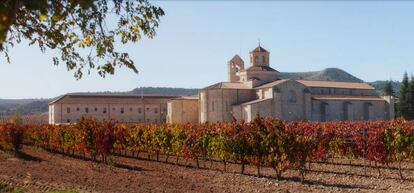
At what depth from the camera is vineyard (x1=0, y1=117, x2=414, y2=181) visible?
41.8 feet

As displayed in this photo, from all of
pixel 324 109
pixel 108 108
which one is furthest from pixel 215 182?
pixel 108 108

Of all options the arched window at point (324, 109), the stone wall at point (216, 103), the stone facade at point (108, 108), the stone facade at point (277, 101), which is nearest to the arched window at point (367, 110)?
the stone facade at point (277, 101)

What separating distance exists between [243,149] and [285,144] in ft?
5.60

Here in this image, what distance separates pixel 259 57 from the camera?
240ft

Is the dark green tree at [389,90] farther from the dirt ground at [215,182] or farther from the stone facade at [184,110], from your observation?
the dirt ground at [215,182]

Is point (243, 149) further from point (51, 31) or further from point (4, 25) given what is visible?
point (4, 25)

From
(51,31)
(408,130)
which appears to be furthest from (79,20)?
(408,130)

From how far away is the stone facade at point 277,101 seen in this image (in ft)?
203

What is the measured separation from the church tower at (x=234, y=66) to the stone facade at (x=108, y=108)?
49.5 ft

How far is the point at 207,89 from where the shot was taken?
209ft

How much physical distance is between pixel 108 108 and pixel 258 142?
237ft

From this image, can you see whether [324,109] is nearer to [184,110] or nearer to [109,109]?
[184,110]

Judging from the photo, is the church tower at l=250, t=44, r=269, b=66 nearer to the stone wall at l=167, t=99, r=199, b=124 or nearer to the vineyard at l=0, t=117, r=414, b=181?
the stone wall at l=167, t=99, r=199, b=124

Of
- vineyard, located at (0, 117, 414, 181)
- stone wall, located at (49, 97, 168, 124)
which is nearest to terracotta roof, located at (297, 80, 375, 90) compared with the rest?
stone wall, located at (49, 97, 168, 124)
